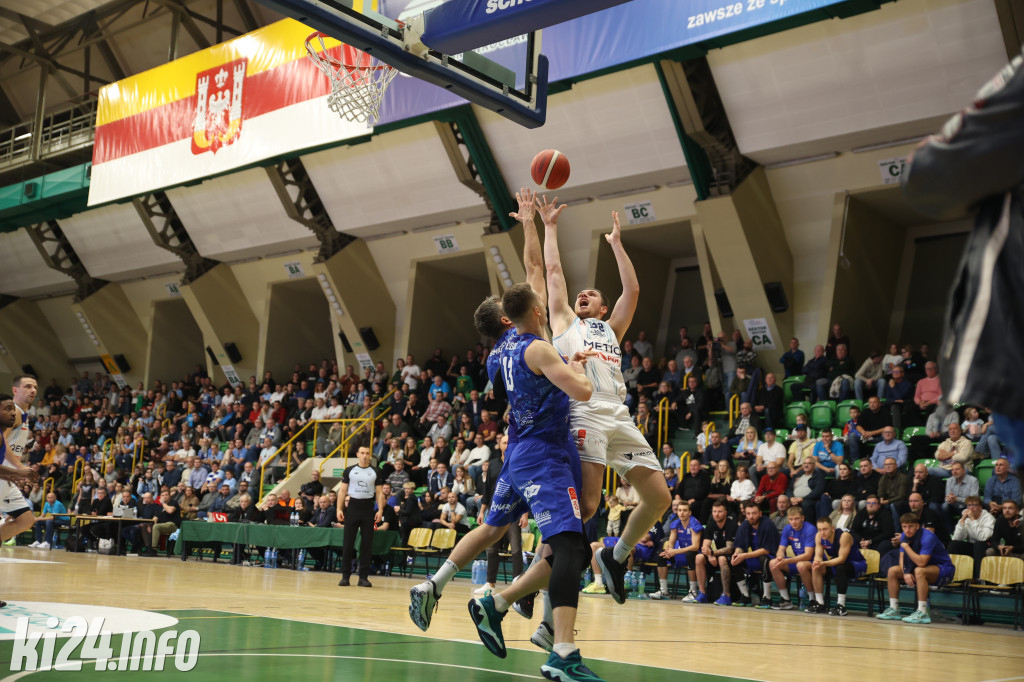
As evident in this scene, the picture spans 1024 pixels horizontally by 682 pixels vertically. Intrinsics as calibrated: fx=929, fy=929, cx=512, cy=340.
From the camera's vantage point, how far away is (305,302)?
91.4ft

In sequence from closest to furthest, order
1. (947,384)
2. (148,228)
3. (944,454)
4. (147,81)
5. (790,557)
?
(947,384), (790,557), (944,454), (147,81), (148,228)

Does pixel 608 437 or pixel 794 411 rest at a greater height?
pixel 794 411

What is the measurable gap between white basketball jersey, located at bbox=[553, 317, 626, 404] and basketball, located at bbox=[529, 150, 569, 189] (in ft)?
4.15

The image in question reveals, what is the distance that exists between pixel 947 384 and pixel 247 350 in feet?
89.4

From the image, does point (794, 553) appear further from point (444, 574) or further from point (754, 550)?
point (444, 574)

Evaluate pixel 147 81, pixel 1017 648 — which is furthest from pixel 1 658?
pixel 147 81

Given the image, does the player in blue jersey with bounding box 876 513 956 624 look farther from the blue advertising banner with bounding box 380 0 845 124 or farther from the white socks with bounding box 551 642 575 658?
the white socks with bounding box 551 642 575 658

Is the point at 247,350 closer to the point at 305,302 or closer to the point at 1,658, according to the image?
the point at 305,302

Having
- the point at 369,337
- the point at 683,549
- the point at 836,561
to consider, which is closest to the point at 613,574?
the point at 836,561

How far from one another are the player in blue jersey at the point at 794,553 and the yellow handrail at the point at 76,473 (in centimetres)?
1908

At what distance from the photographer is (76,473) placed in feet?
86.9

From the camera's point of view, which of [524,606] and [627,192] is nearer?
[524,606]

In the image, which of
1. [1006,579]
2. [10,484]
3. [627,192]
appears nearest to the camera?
[10,484]

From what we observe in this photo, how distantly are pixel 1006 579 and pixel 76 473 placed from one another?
78.7ft
